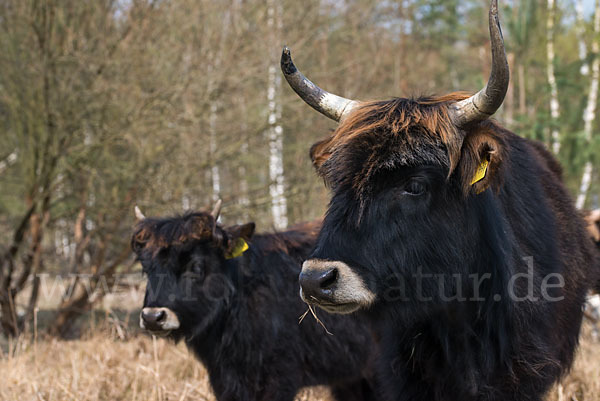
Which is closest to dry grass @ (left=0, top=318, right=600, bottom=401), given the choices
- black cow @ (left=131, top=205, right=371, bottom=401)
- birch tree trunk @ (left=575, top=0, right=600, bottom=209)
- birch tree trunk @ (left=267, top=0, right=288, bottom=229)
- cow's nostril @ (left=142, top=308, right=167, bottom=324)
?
black cow @ (left=131, top=205, right=371, bottom=401)

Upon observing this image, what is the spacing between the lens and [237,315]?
16.5 ft

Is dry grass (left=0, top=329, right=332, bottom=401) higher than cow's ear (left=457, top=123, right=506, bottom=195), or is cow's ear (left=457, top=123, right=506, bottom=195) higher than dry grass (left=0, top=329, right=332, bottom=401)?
cow's ear (left=457, top=123, right=506, bottom=195)

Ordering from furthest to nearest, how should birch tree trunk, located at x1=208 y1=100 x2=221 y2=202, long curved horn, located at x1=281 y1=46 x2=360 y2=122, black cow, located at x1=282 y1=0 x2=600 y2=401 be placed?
birch tree trunk, located at x1=208 y1=100 x2=221 y2=202
long curved horn, located at x1=281 y1=46 x2=360 y2=122
black cow, located at x1=282 y1=0 x2=600 y2=401

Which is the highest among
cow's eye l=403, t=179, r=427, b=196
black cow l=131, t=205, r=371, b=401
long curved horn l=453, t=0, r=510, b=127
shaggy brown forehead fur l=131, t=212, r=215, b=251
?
long curved horn l=453, t=0, r=510, b=127

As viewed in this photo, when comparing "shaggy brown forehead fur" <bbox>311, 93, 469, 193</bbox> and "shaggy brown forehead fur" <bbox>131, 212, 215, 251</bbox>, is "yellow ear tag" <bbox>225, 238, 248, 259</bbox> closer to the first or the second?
"shaggy brown forehead fur" <bbox>131, 212, 215, 251</bbox>

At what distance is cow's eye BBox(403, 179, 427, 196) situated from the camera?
107 inches

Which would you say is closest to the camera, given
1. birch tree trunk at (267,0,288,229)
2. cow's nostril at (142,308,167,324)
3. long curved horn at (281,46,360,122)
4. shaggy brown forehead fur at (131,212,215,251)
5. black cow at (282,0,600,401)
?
black cow at (282,0,600,401)

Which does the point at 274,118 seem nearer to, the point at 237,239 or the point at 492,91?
the point at 237,239

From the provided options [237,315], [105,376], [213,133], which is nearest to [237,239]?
[237,315]

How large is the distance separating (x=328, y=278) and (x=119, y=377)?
3991mm

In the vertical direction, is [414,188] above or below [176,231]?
above

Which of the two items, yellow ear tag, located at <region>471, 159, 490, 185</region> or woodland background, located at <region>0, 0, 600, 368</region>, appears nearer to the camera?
yellow ear tag, located at <region>471, 159, 490, 185</region>

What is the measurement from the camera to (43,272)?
977 centimetres

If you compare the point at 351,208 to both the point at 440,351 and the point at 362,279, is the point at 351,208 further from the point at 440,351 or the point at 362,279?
the point at 440,351
